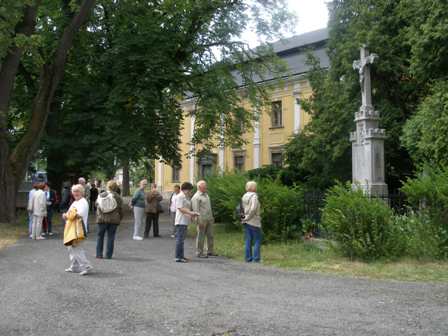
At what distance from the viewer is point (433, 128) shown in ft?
52.0

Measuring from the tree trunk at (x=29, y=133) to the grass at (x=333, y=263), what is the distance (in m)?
9.60

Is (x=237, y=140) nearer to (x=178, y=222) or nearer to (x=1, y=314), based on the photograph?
(x=178, y=222)

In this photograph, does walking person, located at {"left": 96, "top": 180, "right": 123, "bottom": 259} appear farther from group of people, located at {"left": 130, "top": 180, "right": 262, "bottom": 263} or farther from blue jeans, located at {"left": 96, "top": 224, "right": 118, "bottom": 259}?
group of people, located at {"left": 130, "top": 180, "right": 262, "bottom": 263}

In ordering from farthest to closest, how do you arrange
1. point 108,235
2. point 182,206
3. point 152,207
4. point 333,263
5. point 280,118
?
point 280,118
point 152,207
point 108,235
point 182,206
point 333,263

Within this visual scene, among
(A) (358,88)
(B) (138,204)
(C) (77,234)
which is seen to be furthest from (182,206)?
(A) (358,88)

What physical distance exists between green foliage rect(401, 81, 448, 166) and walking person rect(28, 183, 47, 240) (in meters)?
10.7

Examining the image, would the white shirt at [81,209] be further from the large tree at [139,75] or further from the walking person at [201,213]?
the large tree at [139,75]

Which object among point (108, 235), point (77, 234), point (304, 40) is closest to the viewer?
point (77, 234)

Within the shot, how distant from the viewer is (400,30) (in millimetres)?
19547

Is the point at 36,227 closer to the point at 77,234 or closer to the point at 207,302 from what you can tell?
the point at 77,234

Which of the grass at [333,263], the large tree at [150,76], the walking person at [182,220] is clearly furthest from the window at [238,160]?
the walking person at [182,220]

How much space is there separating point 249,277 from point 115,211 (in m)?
3.58

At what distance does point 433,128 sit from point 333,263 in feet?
23.7

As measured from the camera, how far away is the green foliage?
15555 mm
